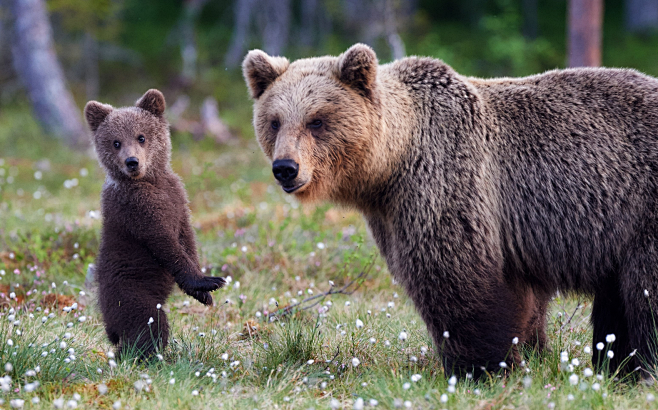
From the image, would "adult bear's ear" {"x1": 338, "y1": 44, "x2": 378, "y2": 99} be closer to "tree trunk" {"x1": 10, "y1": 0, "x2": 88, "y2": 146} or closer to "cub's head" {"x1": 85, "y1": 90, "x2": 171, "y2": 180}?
"cub's head" {"x1": 85, "y1": 90, "x2": 171, "y2": 180}

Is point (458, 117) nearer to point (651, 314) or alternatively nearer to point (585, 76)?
point (585, 76)

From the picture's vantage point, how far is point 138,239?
4199mm

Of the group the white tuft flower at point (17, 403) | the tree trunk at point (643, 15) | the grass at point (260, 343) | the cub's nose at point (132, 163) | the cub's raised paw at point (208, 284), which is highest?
the tree trunk at point (643, 15)

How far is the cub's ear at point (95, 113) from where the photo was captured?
14.5 ft

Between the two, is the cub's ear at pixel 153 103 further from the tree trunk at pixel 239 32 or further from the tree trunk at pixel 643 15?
the tree trunk at pixel 643 15

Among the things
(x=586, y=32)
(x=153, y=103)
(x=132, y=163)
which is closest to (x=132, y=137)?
(x=132, y=163)

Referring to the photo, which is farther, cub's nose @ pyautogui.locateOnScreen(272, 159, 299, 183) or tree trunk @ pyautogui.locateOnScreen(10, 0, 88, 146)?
tree trunk @ pyautogui.locateOnScreen(10, 0, 88, 146)

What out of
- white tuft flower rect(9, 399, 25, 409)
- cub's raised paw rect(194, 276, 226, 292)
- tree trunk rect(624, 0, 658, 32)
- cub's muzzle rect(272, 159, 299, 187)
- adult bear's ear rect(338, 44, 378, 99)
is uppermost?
tree trunk rect(624, 0, 658, 32)

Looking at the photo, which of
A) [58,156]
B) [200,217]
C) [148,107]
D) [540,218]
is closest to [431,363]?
[540,218]

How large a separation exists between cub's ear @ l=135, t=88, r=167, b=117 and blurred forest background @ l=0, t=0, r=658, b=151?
9.89 metres

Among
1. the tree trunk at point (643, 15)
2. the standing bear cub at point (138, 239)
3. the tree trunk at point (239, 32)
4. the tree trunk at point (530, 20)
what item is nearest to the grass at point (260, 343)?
the standing bear cub at point (138, 239)

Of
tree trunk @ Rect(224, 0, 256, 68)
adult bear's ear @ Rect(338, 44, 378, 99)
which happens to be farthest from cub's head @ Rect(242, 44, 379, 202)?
tree trunk @ Rect(224, 0, 256, 68)

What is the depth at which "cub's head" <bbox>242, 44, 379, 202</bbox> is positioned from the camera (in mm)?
4168

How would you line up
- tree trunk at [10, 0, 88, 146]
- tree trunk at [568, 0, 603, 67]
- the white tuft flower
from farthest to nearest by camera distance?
tree trunk at [10, 0, 88, 146]
tree trunk at [568, 0, 603, 67]
the white tuft flower
